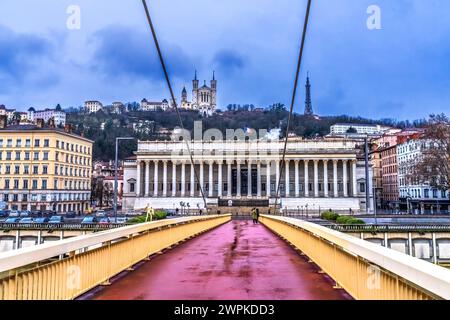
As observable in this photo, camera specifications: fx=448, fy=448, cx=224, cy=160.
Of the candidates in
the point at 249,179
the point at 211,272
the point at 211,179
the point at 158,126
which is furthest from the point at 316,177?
the point at 158,126

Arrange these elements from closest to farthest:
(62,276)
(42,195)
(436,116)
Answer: (62,276) → (436,116) → (42,195)

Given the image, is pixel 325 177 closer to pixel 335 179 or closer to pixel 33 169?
pixel 335 179

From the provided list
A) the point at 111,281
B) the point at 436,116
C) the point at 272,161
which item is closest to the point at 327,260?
the point at 111,281

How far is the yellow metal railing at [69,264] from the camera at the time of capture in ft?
16.0

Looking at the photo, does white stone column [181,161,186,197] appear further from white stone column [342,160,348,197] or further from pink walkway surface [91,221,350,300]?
pink walkway surface [91,221,350,300]

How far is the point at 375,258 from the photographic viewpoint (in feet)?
17.6

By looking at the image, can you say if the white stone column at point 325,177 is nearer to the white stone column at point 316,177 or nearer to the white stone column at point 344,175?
the white stone column at point 316,177

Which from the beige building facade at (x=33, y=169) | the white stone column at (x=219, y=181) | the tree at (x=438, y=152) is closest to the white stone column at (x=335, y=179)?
the white stone column at (x=219, y=181)

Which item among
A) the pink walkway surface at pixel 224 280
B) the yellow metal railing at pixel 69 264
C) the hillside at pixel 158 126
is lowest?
the pink walkway surface at pixel 224 280

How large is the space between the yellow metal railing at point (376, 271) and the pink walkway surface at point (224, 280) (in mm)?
319

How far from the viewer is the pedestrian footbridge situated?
474cm

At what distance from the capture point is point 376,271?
543 cm

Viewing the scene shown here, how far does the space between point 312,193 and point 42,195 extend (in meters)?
57.4
